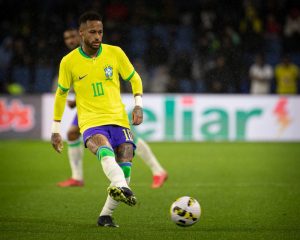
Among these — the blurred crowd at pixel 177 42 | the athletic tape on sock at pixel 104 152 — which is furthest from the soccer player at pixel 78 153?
the blurred crowd at pixel 177 42

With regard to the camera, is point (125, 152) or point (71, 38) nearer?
point (125, 152)

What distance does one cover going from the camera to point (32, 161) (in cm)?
1256

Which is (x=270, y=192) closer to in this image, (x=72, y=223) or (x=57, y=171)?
(x=72, y=223)

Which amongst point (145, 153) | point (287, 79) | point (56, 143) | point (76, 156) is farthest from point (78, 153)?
point (287, 79)

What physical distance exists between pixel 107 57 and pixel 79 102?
0.50 m

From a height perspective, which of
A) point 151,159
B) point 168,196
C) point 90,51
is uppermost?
point 90,51

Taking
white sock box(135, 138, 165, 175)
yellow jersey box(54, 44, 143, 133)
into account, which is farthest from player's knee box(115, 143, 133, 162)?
white sock box(135, 138, 165, 175)

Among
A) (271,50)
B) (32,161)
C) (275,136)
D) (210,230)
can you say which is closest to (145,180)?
(32,161)

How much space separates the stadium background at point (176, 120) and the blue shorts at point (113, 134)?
78 cm

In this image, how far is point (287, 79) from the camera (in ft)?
56.7

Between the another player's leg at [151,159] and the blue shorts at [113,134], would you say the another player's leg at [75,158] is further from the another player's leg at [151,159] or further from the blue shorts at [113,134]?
the blue shorts at [113,134]

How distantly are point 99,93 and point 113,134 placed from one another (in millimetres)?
402

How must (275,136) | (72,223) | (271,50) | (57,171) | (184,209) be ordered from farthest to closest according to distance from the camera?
(271,50) < (275,136) < (57,171) < (72,223) < (184,209)

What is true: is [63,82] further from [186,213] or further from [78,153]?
[78,153]
